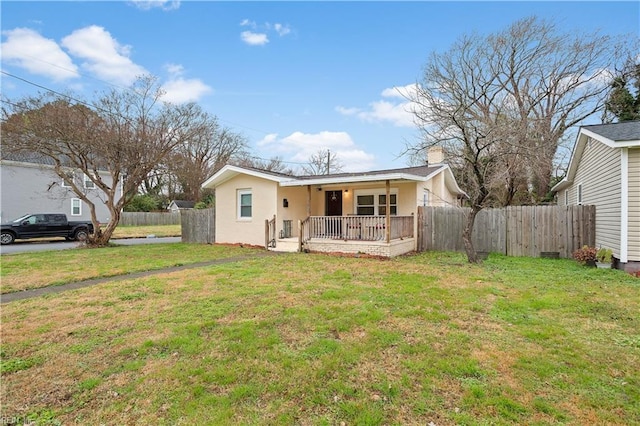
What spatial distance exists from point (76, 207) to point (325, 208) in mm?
20325

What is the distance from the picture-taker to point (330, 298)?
5449 millimetres

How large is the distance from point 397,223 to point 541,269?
439cm

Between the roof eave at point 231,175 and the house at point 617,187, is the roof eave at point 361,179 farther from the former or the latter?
the house at point 617,187

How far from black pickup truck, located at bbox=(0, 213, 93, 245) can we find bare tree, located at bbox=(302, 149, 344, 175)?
81.6ft

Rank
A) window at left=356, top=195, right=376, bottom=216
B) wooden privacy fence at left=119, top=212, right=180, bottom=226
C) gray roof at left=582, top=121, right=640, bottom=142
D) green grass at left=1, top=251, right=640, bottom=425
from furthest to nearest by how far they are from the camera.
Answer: wooden privacy fence at left=119, top=212, right=180, bottom=226, window at left=356, top=195, right=376, bottom=216, gray roof at left=582, top=121, right=640, bottom=142, green grass at left=1, top=251, right=640, bottom=425

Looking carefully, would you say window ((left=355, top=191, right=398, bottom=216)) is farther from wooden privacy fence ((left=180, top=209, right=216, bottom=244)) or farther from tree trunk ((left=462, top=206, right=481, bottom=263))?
wooden privacy fence ((left=180, top=209, right=216, bottom=244))

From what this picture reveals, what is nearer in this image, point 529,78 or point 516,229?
point 516,229

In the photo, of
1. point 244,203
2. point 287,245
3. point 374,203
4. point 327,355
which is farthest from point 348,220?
point 327,355

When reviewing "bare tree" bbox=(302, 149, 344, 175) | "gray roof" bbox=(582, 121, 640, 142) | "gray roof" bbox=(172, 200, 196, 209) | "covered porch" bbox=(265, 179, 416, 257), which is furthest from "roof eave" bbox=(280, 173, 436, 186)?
"gray roof" bbox=(172, 200, 196, 209)

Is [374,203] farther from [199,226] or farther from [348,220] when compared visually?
[199,226]

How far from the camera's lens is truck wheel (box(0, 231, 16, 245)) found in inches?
605

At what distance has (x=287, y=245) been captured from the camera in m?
12.3

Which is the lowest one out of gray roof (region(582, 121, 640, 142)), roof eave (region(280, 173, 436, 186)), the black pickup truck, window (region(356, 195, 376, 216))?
the black pickup truck

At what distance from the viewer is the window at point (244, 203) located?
1367 centimetres
